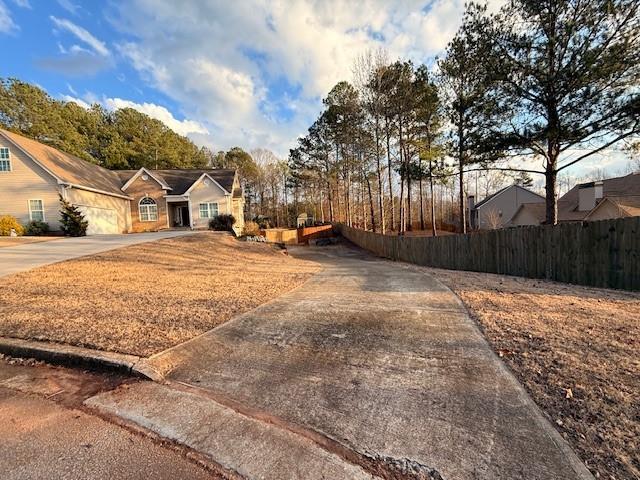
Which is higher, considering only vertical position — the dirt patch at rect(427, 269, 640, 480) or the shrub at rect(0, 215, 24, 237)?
the shrub at rect(0, 215, 24, 237)

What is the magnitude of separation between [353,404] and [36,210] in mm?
22734

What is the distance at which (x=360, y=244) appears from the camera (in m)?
26.2

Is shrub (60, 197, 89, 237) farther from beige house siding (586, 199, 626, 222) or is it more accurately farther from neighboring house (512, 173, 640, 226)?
neighboring house (512, 173, 640, 226)

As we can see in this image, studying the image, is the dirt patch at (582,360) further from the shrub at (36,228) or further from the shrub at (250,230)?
the shrub at (36,228)

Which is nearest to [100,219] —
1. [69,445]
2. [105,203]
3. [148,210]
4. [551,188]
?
[105,203]

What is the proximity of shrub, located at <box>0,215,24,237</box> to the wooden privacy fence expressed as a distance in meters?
21.3

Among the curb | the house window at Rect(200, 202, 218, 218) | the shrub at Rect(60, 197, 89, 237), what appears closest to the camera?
the curb

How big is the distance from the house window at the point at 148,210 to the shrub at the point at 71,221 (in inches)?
253

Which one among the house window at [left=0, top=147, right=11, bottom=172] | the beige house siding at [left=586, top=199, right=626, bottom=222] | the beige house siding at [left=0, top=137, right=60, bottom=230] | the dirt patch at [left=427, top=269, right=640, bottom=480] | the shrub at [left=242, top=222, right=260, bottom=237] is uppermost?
the house window at [left=0, top=147, right=11, bottom=172]

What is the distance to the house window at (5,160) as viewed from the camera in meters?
17.9

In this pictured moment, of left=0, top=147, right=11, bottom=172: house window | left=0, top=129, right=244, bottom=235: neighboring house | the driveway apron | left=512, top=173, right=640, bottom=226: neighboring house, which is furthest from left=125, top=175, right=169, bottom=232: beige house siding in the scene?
left=512, top=173, right=640, bottom=226: neighboring house

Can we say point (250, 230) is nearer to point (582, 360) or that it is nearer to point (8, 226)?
point (8, 226)

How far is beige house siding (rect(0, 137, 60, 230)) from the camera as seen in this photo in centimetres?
1798

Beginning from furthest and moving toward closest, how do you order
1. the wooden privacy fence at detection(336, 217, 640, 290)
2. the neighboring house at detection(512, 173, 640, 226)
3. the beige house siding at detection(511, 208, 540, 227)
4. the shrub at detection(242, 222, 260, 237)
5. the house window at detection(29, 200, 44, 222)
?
1. the beige house siding at detection(511, 208, 540, 227)
2. the shrub at detection(242, 222, 260, 237)
3. the neighboring house at detection(512, 173, 640, 226)
4. the house window at detection(29, 200, 44, 222)
5. the wooden privacy fence at detection(336, 217, 640, 290)
